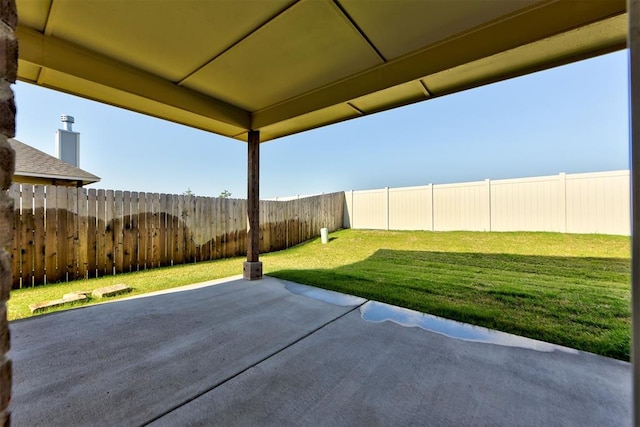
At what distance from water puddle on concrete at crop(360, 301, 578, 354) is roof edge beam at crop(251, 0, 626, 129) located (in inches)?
92.8

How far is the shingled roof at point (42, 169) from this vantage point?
248 inches

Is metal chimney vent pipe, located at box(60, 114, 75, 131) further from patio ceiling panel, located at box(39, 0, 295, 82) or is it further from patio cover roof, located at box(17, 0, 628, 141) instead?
patio ceiling panel, located at box(39, 0, 295, 82)

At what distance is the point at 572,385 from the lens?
168 cm

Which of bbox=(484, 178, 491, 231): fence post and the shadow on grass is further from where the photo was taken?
bbox=(484, 178, 491, 231): fence post

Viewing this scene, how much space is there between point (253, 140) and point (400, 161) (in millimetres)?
10375

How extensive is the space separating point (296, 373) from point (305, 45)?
2.63m

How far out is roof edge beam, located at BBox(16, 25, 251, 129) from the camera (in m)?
2.13

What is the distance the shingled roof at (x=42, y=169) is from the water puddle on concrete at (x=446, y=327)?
27.6 ft

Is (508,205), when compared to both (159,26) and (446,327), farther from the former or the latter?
(159,26)

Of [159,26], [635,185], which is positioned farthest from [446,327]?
[159,26]

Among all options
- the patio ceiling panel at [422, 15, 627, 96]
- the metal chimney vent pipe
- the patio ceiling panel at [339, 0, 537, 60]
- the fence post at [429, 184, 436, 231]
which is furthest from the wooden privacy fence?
the metal chimney vent pipe

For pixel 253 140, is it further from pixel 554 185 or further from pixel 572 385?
pixel 554 185

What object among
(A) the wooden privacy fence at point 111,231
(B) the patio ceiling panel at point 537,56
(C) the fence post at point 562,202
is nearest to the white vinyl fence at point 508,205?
(C) the fence post at point 562,202

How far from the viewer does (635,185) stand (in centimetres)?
68
